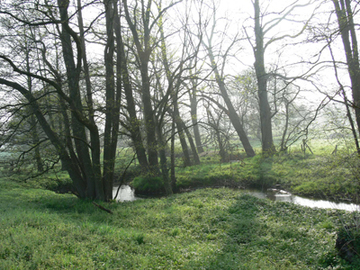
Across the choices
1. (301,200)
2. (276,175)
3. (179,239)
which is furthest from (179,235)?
(276,175)

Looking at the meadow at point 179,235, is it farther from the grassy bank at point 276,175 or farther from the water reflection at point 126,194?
the water reflection at point 126,194

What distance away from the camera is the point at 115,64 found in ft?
37.9

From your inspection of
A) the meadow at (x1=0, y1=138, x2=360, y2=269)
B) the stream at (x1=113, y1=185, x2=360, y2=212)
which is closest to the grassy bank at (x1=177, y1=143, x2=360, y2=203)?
the stream at (x1=113, y1=185, x2=360, y2=212)

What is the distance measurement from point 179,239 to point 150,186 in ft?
32.7

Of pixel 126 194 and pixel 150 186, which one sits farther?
pixel 126 194

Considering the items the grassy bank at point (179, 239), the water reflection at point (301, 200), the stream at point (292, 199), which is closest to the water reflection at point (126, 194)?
the stream at point (292, 199)

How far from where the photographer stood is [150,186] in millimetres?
15977

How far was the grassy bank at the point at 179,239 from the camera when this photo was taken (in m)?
4.62

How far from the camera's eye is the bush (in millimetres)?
15852

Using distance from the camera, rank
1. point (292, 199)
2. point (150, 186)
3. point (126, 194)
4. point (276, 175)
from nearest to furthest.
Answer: point (292, 199)
point (276, 175)
point (150, 186)
point (126, 194)

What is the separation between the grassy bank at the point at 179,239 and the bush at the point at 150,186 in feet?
22.0

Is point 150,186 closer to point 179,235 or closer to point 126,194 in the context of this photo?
point 126,194

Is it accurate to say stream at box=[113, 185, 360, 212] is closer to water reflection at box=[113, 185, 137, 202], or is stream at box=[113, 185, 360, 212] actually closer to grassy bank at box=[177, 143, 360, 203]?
water reflection at box=[113, 185, 137, 202]

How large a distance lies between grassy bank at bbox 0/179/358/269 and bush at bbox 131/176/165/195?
22.0 feet
